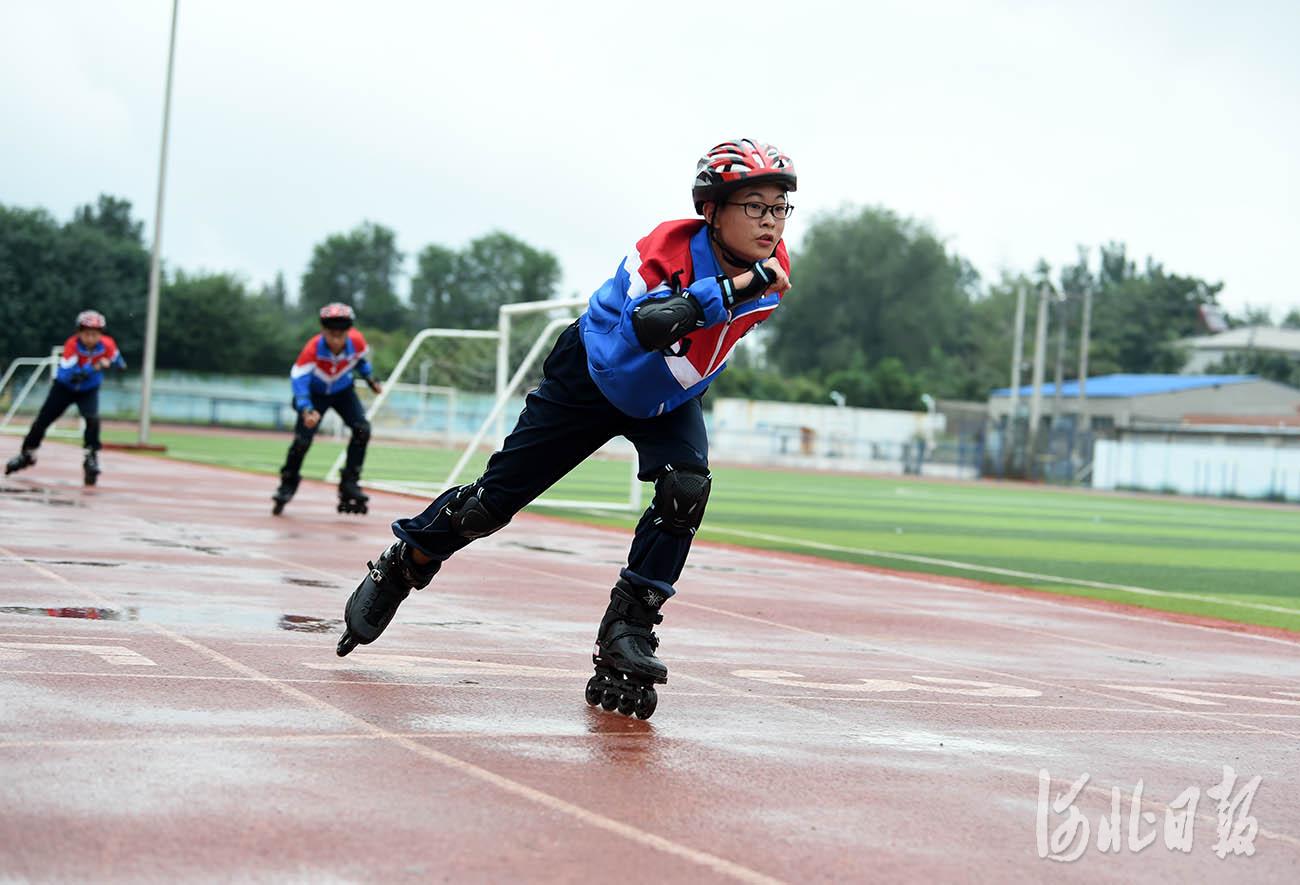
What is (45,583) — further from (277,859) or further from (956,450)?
(956,450)

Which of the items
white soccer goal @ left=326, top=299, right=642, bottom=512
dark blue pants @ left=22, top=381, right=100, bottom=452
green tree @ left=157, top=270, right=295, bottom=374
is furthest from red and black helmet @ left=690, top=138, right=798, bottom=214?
green tree @ left=157, top=270, right=295, bottom=374

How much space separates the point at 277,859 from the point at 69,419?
43.9 meters

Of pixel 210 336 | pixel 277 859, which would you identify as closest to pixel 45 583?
pixel 277 859

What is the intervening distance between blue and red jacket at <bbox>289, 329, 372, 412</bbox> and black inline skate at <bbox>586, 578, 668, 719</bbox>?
30.9ft

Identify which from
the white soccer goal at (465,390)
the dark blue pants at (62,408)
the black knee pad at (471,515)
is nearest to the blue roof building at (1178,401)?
the white soccer goal at (465,390)

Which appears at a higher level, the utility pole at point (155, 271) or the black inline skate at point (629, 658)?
the utility pole at point (155, 271)

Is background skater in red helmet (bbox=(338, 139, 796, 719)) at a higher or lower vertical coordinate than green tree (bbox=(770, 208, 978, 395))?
lower

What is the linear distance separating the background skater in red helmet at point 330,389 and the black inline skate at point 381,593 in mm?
8672

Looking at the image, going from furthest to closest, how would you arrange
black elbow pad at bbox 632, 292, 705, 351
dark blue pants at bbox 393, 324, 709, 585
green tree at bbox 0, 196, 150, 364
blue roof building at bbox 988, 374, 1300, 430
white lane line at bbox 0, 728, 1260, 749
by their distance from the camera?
blue roof building at bbox 988, 374, 1300, 430, green tree at bbox 0, 196, 150, 364, dark blue pants at bbox 393, 324, 709, 585, black elbow pad at bbox 632, 292, 705, 351, white lane line at bbox 0, 728, 1260, 749

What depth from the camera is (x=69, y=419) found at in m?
44.2

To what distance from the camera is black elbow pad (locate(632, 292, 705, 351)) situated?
4.93 m

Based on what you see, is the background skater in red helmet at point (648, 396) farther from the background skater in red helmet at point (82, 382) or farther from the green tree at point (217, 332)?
the green tree at point (217, 332)

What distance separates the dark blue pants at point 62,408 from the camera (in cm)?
1753

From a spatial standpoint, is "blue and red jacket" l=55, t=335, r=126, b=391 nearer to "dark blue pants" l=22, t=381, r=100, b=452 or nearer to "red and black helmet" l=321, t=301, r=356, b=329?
"dark blue pants" l=22, t=381, r=100, b=452
